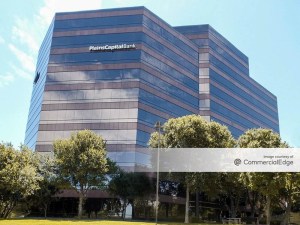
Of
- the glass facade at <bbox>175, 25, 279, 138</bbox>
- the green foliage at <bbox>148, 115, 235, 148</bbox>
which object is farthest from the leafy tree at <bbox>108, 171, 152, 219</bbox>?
the glass facade at <bbox>175, 25, 279, 138</bbox>

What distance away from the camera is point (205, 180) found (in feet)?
193

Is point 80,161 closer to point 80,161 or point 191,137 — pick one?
point 80,161

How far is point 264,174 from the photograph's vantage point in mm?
44969

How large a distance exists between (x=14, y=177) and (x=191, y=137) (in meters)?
25.2

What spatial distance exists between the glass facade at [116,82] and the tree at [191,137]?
50.5 ft

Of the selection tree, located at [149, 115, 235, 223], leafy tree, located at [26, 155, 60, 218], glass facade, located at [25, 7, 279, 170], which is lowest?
leafy tree, located at [26, 155, 60, 218]

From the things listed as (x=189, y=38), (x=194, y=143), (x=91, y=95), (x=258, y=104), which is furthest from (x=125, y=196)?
(x=258, y=104)

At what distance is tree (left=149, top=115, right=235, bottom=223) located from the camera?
57.3 m

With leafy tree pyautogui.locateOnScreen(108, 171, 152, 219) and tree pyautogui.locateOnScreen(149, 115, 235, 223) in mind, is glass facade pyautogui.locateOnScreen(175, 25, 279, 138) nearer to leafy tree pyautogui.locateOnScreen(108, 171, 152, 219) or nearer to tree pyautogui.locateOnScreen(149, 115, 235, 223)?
tree pyautogui.locateOnScreen(149, 115, 235, 223)

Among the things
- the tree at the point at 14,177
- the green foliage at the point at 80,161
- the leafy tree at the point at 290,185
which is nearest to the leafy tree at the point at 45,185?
the green foliage at the point at 80,161

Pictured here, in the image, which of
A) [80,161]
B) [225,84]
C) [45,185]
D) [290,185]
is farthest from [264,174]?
[225,84]

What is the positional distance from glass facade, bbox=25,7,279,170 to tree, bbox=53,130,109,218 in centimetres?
1467

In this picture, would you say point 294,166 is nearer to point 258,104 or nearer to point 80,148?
point 80,148

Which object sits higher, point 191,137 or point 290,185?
point 191,137
